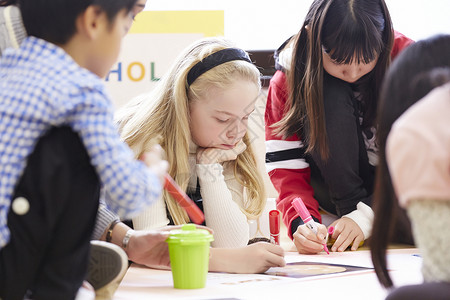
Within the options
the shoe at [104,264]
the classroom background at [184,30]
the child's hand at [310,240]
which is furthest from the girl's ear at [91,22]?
the classroom background at [184,30]

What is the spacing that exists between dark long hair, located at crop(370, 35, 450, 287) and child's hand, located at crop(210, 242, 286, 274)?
0.40 m

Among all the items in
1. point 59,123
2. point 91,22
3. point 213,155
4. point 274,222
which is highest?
point 91,22

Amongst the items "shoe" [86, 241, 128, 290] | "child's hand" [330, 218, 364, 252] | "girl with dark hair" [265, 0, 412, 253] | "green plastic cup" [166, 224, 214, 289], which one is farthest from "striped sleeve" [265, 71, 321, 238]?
"shoe" [86, 241, 128, 290]

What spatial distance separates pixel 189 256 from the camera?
1025 millimetres

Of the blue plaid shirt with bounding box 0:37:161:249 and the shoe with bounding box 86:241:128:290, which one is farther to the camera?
the shoe with bounding box 86:241:128:290

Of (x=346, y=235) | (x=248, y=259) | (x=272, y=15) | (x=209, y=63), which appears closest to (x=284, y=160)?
(x=346, y=235)

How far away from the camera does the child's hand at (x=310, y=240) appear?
4.81 ft

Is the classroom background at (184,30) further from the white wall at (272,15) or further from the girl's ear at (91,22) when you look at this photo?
the girl's ear at (91,22)

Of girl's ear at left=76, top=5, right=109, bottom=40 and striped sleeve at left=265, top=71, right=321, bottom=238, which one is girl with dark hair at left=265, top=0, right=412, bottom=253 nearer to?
striped sleeve at left=265, top=71, right=321, bottom=238

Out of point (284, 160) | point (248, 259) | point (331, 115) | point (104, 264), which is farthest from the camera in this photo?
point (284, 160)

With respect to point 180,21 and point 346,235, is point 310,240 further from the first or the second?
point 180,21

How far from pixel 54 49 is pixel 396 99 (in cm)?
45

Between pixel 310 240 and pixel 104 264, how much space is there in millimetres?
645

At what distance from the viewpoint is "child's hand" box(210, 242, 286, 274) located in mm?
1188
